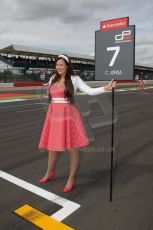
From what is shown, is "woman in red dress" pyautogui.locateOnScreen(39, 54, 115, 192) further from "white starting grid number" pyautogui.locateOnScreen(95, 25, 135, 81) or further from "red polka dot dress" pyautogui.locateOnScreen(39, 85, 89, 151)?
"white starting grid number" pyautogui.locateOnScreen(95, 25, 135, 81)

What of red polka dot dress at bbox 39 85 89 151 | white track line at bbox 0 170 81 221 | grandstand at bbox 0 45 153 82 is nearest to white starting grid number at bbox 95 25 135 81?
red polka dot dress at bbox 39 85 89 151

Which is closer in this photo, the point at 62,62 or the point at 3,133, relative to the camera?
the point at 62,62

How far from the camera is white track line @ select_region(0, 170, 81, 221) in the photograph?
3.42 m

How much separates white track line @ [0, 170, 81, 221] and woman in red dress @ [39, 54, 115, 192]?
266 millimetres

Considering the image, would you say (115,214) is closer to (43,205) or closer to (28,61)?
(43,205)

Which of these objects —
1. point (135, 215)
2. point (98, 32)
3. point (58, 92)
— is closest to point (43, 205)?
point (135, 215)

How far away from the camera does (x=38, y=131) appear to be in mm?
8578

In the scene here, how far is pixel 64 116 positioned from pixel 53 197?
1090mm

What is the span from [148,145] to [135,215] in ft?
11.5

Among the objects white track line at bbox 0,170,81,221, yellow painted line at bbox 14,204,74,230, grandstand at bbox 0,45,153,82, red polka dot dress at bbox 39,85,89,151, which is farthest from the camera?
grandstand at bbox 0,45,153,82

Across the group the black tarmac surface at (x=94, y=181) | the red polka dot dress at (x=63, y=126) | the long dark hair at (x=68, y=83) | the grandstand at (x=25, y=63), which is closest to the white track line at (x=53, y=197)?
the black tarmac surface at (x=94, y=181)

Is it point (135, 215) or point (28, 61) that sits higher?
point (28, 61)

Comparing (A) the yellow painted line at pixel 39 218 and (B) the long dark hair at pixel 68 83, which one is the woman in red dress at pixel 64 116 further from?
(A) the yellow painted line at pixel 39 218

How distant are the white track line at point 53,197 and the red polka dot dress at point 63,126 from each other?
635 mm
